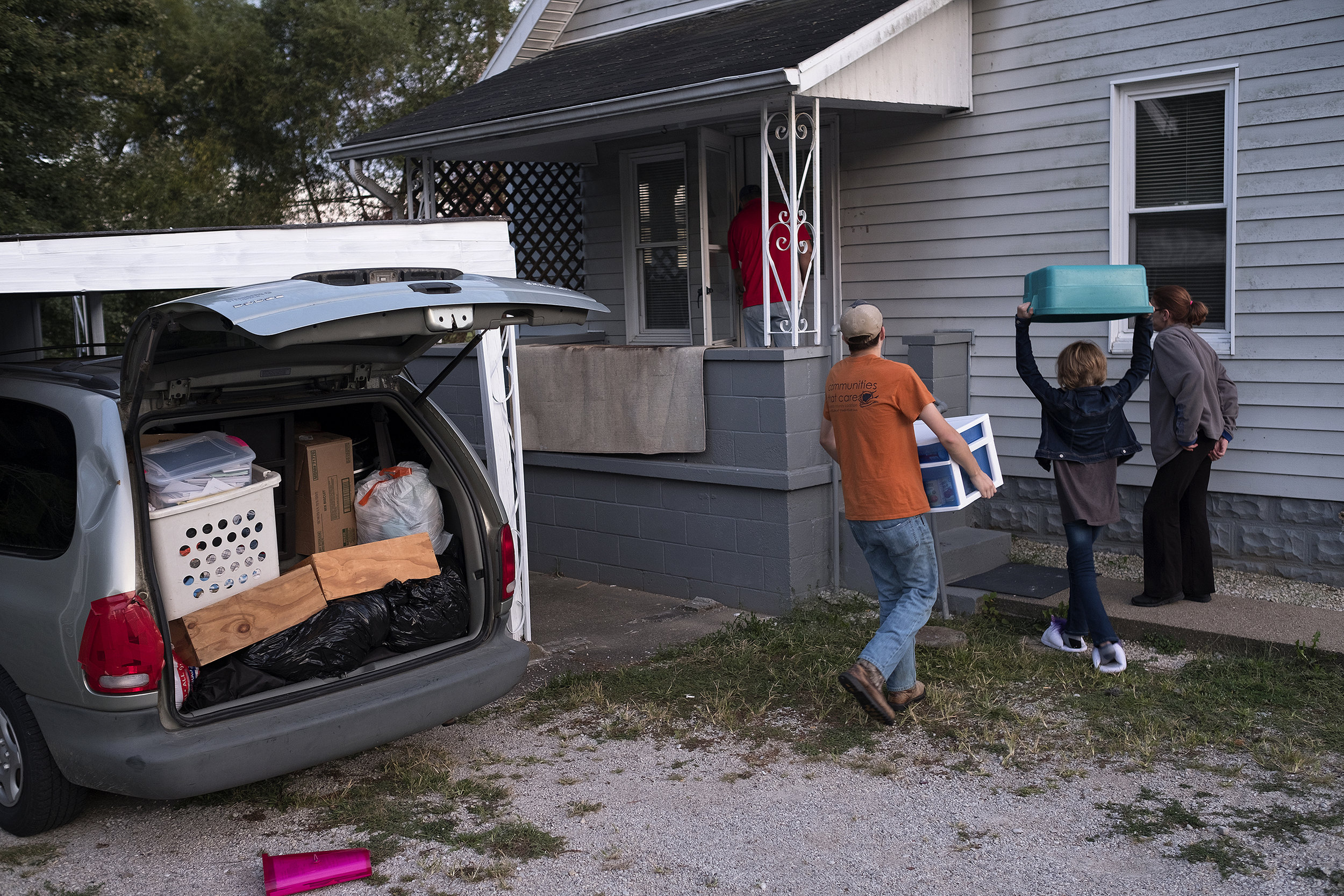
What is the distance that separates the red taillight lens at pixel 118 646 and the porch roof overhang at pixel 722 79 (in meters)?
4.42

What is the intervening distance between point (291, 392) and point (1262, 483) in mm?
5455

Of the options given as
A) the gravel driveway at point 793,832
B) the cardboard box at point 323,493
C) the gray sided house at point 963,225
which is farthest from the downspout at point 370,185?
the gravel driveway at point 793,832

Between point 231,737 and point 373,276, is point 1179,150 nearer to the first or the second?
point 373,276

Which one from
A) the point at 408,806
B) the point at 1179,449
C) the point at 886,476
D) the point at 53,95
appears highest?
the point at 53,95

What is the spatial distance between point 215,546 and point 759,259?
4.47 metres

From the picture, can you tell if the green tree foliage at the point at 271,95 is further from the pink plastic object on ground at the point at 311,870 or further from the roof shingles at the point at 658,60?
the pink plastic object on ground at the point at 311,870

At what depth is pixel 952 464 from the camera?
5.04 metres

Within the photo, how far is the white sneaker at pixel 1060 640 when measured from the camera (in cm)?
561

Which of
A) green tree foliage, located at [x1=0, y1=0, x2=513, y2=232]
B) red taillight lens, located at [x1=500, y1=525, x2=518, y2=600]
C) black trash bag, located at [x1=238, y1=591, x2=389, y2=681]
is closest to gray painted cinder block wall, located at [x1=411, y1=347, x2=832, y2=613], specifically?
red taillight lens, located at [x1=500, y1=525, x2=518, y2=600]

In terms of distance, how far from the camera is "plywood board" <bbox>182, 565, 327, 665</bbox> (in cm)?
399

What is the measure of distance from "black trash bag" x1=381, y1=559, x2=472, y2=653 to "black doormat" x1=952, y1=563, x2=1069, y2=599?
3.16 metres

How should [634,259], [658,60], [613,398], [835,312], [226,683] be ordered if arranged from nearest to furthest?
[226,683] < [613,398] < [658,60] < [835,312] < [634,259]

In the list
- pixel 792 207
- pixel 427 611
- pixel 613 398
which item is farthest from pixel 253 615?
pixel 792 207

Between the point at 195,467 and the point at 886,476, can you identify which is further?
the point at 886,476
